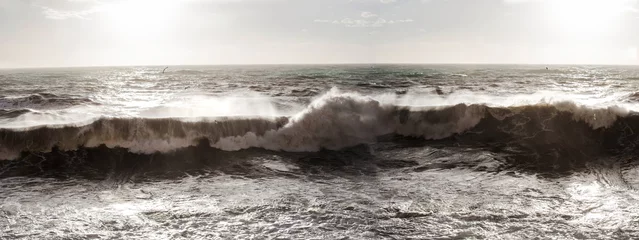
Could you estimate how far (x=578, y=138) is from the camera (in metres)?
12.2

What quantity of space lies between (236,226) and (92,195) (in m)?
3.41

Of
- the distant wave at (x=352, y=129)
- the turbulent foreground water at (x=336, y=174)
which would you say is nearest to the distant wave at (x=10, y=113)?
the turbulent foreground water at (x=336, y=174)

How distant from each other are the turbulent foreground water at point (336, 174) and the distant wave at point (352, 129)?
40 mm

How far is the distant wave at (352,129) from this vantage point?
37.7 ft

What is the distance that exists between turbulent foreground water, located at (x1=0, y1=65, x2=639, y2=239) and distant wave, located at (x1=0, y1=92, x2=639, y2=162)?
4 cm

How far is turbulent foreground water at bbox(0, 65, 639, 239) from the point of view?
6.39m

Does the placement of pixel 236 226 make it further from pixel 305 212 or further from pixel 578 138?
pixel 578 138

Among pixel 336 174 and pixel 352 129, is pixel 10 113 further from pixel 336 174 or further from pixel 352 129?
pixel 336 174

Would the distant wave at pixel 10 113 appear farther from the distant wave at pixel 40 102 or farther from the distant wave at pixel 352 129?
the distant wave at pixel 352 129

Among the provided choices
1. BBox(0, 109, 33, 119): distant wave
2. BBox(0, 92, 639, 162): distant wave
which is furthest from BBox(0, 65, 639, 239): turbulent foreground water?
BBox(0, 109, 33, 119): distant wave

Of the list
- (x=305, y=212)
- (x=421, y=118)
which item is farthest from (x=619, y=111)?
(x=305, y=212)

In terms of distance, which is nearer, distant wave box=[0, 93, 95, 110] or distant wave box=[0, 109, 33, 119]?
distant wave box=[0, 109, 33, 119]

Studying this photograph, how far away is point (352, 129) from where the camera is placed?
12.8 m

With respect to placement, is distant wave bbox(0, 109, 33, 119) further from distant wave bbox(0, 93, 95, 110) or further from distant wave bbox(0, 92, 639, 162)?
distant wave bbox(0, 92, 639, 162)
